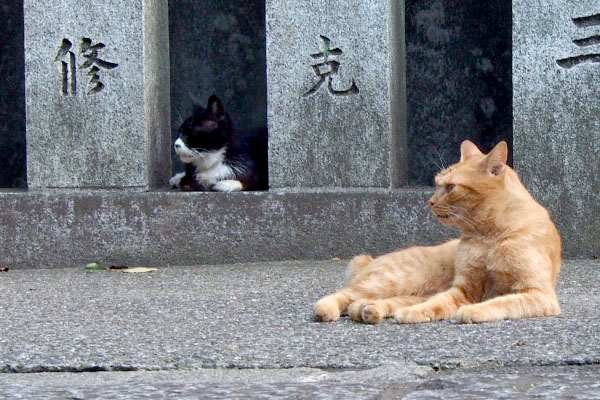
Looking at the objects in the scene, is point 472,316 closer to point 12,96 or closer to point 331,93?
point 331,93

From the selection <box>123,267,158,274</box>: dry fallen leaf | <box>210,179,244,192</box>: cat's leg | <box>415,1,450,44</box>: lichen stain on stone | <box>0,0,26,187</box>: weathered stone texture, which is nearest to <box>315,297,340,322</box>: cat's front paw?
<box>123,267,158,274</box>: dry fallen leaf

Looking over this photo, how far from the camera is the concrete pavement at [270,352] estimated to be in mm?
2729

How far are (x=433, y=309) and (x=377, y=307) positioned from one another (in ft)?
0.71

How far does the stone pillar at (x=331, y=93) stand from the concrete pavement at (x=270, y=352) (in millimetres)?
1588

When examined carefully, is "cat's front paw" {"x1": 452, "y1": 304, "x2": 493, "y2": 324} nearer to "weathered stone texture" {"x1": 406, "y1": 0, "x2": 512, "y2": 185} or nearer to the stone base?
the stone base

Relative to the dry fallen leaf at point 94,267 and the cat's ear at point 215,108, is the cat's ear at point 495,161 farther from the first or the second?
the dry fallen leaf at point 94,267

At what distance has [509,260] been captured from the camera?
12.1ft

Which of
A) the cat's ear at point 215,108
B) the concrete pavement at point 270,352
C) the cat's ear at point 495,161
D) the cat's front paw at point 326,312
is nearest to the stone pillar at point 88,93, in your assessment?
the cat's ear at point 215,108

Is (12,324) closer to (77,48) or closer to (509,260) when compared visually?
(509,260)

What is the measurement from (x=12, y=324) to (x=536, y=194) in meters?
3.27

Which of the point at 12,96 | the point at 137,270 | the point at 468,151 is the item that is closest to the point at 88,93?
the point at 137,270

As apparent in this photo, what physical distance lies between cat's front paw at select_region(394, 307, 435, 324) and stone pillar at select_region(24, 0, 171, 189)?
292cm

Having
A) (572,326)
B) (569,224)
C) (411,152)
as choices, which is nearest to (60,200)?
(411,152)

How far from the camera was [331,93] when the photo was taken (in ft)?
19.4
